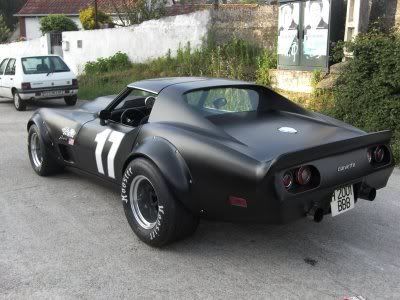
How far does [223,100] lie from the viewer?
435 centimetres

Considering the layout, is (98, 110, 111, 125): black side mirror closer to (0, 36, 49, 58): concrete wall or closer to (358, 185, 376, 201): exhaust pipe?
(358, 185, 376, 201): exhaust pipe

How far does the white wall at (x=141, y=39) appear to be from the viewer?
15.7 m

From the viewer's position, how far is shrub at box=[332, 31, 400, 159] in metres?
7.30

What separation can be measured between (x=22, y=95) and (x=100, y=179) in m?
9.03

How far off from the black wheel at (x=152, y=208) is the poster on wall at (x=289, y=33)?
7916 mm

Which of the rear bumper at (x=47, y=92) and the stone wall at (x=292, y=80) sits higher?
the stone wall at (x=292, y=80)

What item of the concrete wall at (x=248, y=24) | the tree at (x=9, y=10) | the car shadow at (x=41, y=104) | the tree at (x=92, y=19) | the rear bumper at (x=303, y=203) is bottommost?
the car shadow at (x=41, y=104)

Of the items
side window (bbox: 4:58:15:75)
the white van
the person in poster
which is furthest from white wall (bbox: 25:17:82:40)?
the person in poster

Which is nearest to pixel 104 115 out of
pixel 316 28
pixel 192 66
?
pixel 316 28

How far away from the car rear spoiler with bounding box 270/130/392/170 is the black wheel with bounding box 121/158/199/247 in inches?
35.2

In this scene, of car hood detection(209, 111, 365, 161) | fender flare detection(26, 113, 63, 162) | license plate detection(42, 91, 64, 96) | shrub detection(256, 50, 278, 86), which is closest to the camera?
car hood detection(209, 111, 365, 161)

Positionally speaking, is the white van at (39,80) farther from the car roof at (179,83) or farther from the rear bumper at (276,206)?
the rear bumper at (276,206)

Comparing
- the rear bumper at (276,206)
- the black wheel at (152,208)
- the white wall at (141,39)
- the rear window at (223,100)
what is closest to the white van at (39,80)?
the white wall at (141,39)

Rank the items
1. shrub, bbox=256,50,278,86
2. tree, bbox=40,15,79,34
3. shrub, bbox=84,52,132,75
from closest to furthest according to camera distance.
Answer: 1. shrub, bbox=256,50,278,86
2. shrub, bbox=84,52,132,75
3. tree, bbox=40,15,79,34
